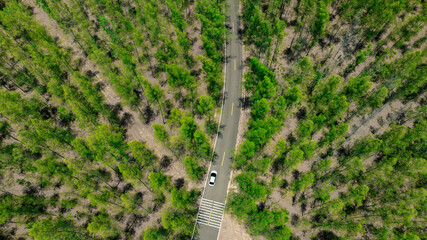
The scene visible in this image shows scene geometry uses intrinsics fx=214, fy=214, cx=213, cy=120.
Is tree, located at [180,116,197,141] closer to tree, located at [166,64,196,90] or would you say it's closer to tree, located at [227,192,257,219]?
tree, located at [166,64,196,90]

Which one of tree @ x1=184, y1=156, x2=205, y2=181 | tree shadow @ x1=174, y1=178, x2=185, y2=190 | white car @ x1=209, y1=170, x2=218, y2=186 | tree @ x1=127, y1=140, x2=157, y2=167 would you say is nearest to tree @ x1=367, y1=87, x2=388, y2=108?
white car @ x1=209, y1=170, x2=218, y2=186

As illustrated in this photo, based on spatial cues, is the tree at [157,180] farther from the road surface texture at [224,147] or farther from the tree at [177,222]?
the road surface texture at [224,147]

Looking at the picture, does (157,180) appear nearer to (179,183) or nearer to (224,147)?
(179,183)

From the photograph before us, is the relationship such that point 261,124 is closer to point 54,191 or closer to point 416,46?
point 54,191

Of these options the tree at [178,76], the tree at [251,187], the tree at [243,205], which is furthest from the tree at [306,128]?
the tree at [178,76]

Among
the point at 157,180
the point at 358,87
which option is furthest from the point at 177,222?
the point at 358,87

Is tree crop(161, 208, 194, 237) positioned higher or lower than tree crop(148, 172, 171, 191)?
lower
